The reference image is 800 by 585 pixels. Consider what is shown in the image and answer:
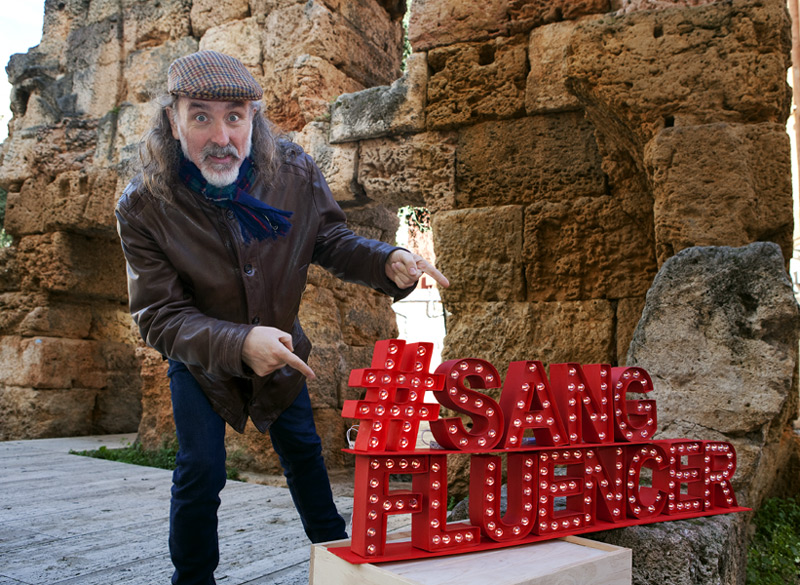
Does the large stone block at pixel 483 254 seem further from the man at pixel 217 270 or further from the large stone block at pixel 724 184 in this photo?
the man at pixel 217 270

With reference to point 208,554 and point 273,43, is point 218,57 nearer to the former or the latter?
point 208,554

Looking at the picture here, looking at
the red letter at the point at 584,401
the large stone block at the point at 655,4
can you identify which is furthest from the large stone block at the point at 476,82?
the red letter at the point at 584,401

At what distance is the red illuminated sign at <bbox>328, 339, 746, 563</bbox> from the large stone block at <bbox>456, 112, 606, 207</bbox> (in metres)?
1.84

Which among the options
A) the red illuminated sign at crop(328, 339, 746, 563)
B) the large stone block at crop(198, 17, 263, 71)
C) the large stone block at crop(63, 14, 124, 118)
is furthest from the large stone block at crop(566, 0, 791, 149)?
the large stone block at crop(63, 14, 124, 118)

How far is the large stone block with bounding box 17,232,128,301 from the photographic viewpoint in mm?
6453

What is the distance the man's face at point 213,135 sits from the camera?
1997 mm

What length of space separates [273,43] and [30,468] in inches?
144

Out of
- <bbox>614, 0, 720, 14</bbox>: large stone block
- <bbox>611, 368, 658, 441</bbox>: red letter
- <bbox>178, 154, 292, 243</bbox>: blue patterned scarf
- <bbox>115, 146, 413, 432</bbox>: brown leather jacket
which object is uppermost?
<bbox>614, 0, 720, 14</bbox>: large stone block

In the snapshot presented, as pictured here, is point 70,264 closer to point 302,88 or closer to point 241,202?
point 302,88

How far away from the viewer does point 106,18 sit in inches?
263

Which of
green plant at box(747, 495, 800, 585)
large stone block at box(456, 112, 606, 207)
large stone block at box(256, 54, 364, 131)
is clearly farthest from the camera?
large stone block at box(256, 54, 364, 131)

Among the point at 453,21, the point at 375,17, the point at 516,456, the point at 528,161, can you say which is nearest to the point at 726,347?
the point at 516,456

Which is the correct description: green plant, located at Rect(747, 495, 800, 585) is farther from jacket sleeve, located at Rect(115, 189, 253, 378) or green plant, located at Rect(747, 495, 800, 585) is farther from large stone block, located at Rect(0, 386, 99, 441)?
large stone block, located at Rect(0, 386, 99, 441)

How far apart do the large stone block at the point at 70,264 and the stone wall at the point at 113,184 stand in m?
0.01
